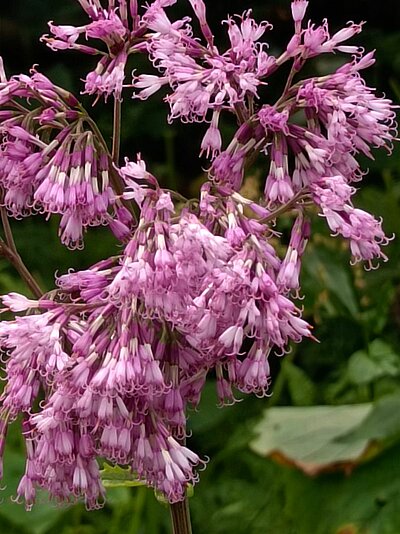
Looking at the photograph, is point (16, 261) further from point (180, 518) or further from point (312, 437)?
point (312, 437)

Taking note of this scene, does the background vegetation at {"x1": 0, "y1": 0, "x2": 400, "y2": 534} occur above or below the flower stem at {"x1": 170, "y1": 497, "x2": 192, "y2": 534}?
below

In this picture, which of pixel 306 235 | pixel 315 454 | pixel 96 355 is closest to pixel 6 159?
pixel 96 355

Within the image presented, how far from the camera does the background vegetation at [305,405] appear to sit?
2.63 metres

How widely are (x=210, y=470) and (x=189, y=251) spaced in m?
1.93

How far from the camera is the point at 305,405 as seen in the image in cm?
309

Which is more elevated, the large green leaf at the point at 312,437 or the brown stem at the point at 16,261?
the brown stem at the point at 16,261

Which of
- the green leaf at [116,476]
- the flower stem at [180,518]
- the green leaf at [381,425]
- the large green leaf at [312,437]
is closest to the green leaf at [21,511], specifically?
the large green leaf at [312,437]

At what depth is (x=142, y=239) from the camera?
1.41 meters

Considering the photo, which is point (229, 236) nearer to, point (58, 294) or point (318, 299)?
point (58, 294)

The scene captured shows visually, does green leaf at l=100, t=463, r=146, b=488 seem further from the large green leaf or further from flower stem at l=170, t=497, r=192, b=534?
the large green leaf

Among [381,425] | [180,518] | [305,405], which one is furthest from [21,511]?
[180,518]

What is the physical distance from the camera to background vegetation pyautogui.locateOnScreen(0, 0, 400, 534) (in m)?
2.63

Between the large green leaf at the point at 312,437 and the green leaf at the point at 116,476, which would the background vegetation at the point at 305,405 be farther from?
the green leaf at the point at 116,476

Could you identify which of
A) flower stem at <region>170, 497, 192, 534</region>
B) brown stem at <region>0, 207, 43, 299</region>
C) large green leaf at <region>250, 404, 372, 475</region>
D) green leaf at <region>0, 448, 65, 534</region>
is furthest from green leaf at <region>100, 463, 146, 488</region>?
green leaf at <region>0, 448, 65, 534</region>
